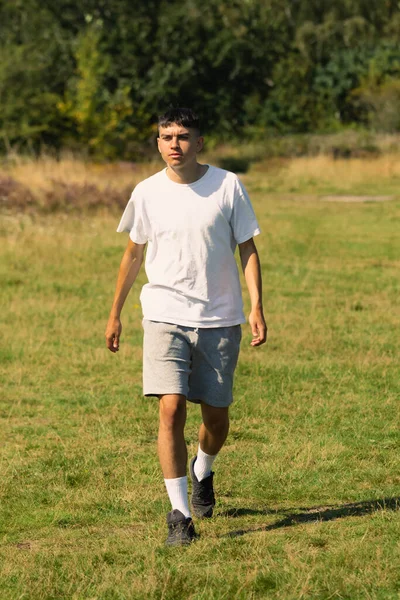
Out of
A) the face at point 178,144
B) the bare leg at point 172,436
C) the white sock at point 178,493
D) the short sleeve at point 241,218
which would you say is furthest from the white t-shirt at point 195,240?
the white sock at point 178,493

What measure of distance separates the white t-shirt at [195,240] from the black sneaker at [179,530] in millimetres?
886

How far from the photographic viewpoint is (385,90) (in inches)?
2088

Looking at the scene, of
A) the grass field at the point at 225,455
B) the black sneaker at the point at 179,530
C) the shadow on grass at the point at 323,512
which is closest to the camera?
the grass field at the point at 225,455

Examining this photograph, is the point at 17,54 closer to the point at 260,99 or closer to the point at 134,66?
the point at 134,66

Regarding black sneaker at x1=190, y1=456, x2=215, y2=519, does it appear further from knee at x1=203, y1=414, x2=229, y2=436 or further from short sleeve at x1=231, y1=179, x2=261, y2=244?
short sleeve at x1=231, y1=179, x2=261, y2=244

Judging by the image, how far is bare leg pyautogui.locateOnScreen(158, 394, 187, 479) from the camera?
527cm

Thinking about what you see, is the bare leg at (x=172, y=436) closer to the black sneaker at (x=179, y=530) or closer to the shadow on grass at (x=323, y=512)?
the black sneaker at (x=179, y=530)

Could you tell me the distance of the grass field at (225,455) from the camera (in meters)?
4.74

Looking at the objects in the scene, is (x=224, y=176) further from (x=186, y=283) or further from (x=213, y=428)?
(x=213, y=428)

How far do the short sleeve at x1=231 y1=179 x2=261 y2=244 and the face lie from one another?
259 millimetres

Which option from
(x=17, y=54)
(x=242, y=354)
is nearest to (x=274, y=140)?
(x=17, y=54)

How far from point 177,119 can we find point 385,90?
162ft

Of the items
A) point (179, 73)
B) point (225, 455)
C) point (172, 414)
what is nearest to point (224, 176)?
point (172, 414)

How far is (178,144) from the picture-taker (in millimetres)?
5332
